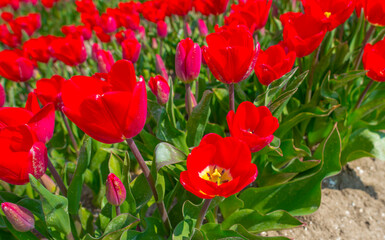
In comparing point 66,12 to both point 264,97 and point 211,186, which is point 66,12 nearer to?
point 264,97

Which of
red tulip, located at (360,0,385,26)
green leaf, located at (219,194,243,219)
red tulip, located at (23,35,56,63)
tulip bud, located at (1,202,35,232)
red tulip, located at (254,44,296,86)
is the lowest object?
green leaf, located at (219,194,243,219)

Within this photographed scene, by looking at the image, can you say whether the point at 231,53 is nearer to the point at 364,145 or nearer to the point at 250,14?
the point at 250,14

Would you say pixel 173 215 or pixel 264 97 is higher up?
pixel 264 97

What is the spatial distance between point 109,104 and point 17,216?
20.9 inches

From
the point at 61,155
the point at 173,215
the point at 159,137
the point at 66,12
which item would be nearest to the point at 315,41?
the point at 159,137

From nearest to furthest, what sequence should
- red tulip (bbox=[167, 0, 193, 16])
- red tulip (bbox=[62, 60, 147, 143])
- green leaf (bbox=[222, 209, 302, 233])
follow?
red tulip (bbox=[62, 60, 147, 143]) → green leaf (bbox=[222, 209, 302, 233]) → red tulip (bbox=[167, 0, 193, 16])

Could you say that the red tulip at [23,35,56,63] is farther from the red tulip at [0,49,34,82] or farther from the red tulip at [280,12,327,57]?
the red tulip at [280,12,327,57]

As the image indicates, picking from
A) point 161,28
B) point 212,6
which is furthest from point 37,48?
point 212,6

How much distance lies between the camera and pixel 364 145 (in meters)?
1.65

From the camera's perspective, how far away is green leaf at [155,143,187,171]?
98cm

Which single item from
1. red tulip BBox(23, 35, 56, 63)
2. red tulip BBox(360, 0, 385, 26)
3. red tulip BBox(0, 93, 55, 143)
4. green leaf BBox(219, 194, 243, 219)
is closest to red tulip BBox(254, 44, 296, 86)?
green leaf BBox(219, 194, 243, 219)

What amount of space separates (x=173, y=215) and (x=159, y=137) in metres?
0.34

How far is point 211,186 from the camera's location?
84 cm

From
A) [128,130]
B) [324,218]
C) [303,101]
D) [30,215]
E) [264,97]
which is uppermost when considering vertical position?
[128,130]
